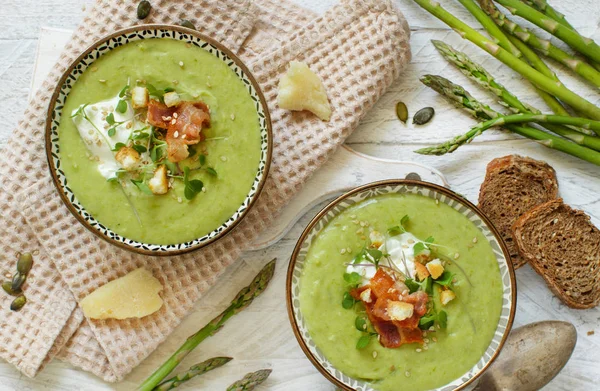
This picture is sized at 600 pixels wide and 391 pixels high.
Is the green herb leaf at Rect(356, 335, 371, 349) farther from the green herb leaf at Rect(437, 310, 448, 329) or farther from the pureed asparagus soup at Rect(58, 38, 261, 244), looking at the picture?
the pureed asparagus soup at Rect(58, 38, 261, 244)

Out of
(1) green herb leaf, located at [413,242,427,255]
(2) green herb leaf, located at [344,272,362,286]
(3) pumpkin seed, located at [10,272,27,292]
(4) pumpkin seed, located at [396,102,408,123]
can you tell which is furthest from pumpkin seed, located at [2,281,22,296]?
(4) pumpkin seed, located at [396,102,408,123]

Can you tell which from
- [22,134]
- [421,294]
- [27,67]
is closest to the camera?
[421,294]

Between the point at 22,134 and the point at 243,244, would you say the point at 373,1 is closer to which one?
the point at 243,244

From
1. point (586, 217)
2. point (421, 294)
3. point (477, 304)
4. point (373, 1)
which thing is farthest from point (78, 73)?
point (586, 217)

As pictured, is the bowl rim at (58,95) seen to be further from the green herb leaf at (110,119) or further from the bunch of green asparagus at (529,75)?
the bunch of green asparagus at (529,75)

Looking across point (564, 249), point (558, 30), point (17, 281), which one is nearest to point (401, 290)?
point (564, 249)

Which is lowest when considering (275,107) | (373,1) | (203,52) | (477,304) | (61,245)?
(61,245)
